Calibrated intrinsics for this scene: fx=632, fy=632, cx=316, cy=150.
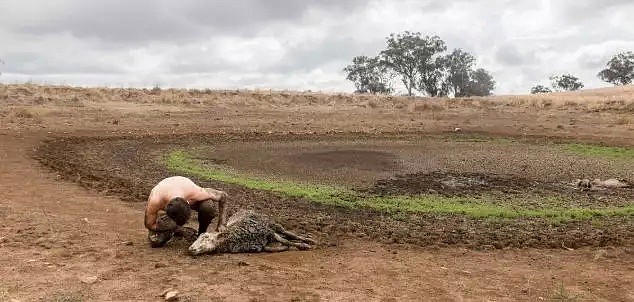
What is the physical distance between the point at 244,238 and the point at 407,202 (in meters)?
4.56

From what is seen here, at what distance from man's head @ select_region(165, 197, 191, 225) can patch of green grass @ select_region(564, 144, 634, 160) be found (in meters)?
14.9

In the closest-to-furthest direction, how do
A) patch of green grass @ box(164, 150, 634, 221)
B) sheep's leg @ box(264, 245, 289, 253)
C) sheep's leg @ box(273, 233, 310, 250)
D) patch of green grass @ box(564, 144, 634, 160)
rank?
sheep's leg @ box(264, 245, 289, 253)
sheep's leg @ box(273, 233, 310, 250)
patch of green grass @ box(164, 150, 634, 221)
patch of green grass @ box(564, 144, 634, 160)

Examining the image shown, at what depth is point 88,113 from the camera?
25.9m

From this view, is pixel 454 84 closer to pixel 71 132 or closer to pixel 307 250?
pixel 71 132

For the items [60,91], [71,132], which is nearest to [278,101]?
[60,91]

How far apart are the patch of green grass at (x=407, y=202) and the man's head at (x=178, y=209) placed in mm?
4091

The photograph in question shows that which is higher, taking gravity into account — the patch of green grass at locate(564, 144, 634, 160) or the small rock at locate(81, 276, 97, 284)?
the patch of green grass at locate(564, 144, 634, 160)

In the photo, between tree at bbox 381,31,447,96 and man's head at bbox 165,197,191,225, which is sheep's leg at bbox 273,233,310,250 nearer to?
man's head at bbox 165,197,191,225

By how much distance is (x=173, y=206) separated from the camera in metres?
7.27

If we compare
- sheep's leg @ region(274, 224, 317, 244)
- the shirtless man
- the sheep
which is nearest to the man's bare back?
the shirtless man

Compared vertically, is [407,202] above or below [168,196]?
below

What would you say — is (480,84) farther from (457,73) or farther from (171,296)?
(171,296)

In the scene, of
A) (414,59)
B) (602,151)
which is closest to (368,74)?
(414,59)

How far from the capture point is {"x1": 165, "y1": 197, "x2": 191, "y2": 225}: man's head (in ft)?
23.9
